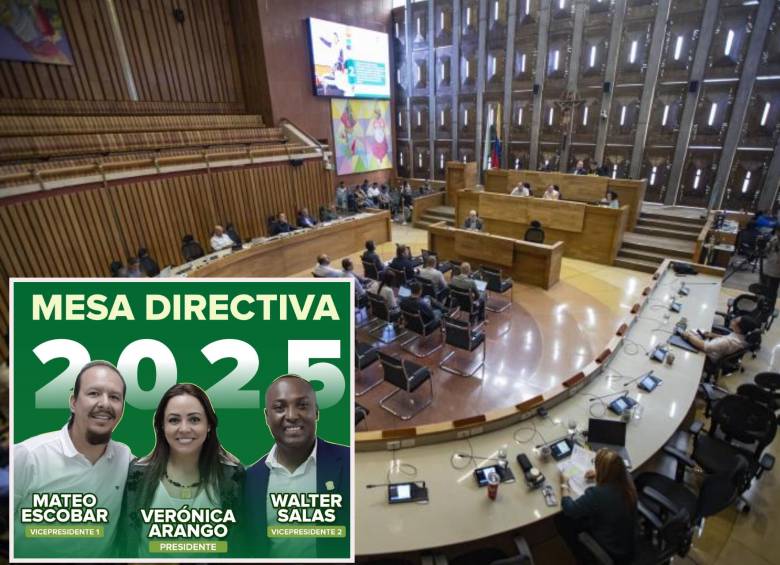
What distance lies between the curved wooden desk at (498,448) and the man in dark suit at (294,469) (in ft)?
4.21

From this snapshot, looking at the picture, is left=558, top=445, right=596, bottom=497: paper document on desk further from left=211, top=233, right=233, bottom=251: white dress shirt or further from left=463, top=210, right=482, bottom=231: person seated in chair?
left=211, top=233, right=233, bottom=251: white dress shirt

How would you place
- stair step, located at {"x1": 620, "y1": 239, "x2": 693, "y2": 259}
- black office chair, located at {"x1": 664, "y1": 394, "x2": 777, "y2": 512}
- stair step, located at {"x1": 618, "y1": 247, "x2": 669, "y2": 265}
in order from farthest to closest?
1. stair step, located at {"x1": 618, "y1": 247, "x2": 669, "y2": 265}
2. stair step, located at {"x1": 620, "y1": 239, "x2": 693, "y2": 259}
3. black office chair, located at {"x1": 664, "y1": 394, "x2": 777, "y2": 512}

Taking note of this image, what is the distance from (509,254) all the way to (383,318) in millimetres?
3257

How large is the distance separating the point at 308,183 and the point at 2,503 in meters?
9.40

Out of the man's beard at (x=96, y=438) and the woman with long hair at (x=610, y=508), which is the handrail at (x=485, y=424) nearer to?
the woman with long hair at (x=610, y=508)

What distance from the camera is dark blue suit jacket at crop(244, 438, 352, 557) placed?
123 centimetres

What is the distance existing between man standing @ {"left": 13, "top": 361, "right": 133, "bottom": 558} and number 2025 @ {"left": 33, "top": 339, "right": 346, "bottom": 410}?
4cm

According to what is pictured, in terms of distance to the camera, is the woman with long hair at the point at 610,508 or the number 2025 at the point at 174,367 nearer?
the number 2025 at the point at 174,367

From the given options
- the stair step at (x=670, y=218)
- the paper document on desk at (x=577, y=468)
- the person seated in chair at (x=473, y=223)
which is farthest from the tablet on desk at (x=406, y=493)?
the stair step at (x=670, y=218)

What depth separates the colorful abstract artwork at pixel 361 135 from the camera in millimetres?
13180

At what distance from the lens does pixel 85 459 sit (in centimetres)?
122

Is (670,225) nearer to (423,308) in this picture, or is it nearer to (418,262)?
(418,262)

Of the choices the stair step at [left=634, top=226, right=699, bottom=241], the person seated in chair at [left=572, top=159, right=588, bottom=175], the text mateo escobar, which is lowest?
the stair step at [left=634, top=226, right=699, bottom=241]

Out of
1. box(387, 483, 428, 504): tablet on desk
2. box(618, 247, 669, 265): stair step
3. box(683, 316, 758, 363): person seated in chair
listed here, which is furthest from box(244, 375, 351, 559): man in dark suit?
box(618, 247, 669, 265): stair step
